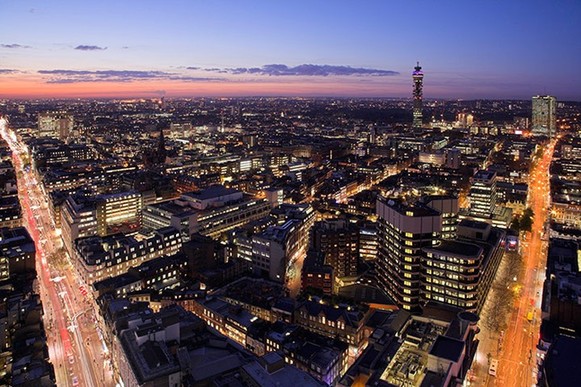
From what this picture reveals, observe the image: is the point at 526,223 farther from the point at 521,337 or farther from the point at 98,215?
the point at 98,215

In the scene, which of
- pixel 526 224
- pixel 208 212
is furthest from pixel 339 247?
pixel 526 224

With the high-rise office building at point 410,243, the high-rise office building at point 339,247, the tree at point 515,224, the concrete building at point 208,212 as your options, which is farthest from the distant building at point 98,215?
the tree at point 515,224

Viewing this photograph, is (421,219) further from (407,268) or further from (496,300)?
(496,300)

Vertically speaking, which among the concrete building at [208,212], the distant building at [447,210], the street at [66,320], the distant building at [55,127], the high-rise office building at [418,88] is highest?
the high-rise office building at [418,88]

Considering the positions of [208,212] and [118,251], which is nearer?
[118,251]

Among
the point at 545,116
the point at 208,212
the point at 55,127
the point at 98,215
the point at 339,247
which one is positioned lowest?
the point at 339,247

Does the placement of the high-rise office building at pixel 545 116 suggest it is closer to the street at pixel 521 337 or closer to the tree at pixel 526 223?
the tree at pixel 526 223

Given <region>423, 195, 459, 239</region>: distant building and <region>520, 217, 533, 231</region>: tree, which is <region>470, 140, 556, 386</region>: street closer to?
<region>520, 217, 533, 231</region>: tree

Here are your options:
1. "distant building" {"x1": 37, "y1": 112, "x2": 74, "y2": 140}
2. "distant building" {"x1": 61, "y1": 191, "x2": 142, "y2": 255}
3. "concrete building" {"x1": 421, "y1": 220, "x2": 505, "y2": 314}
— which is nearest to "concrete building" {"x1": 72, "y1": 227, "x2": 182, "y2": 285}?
"distant building" {"x1": 61, "y1": 191, "x2": 142, "y2": 255}

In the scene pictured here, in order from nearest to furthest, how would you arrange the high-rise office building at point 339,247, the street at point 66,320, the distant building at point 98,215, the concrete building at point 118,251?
the street at point 66,320, the concrete building at point 118,251, the high-rise office building at point 339,247, the distant building at point 98,215
